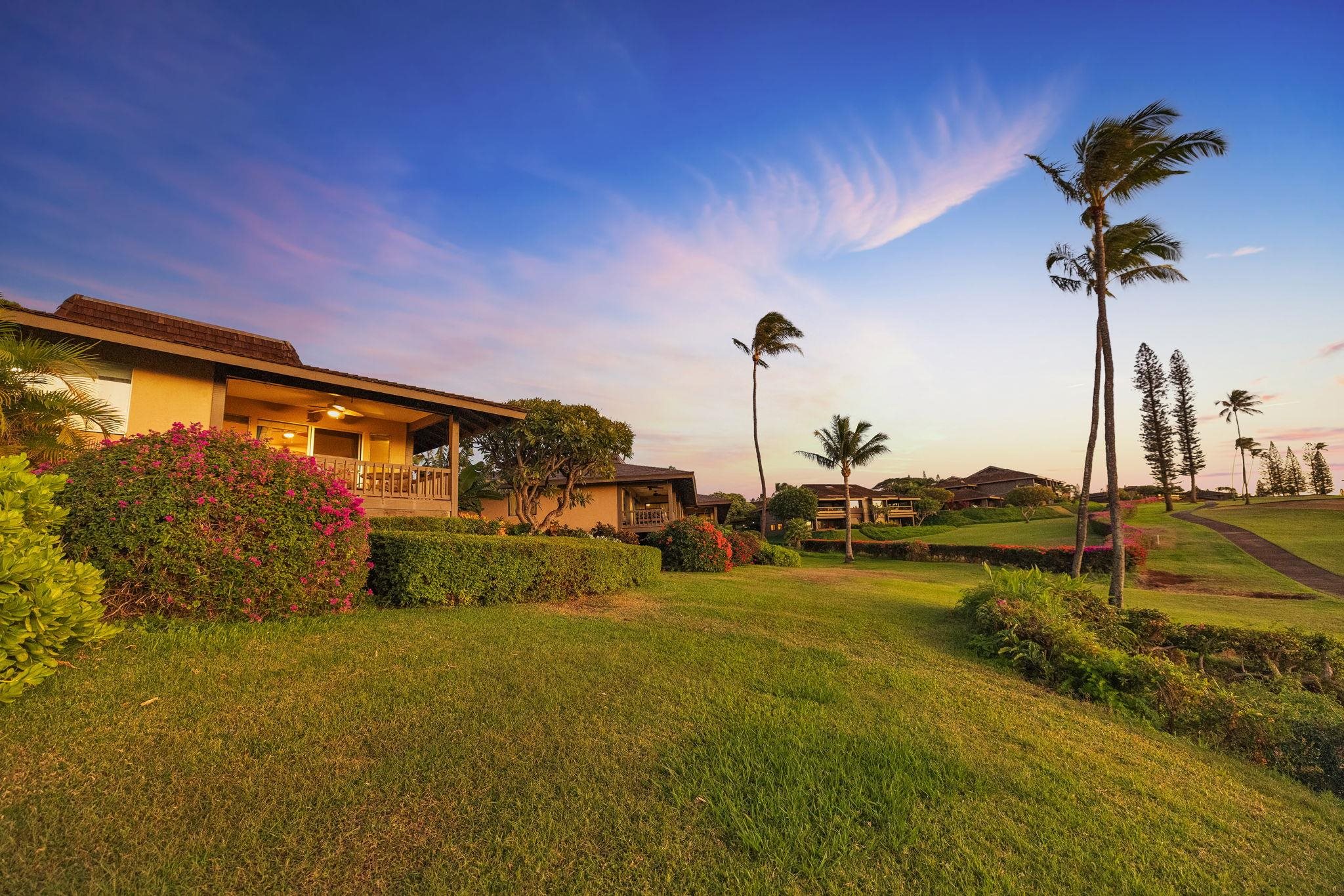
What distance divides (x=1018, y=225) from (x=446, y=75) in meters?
13.1

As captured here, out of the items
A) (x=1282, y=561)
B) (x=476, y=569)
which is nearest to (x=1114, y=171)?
(x=476, y=569)

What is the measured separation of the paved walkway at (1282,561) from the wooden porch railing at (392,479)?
1007 inches

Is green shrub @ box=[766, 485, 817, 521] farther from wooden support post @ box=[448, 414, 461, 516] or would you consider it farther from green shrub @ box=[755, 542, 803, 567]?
wooden support post @ box=[448, 414, 461, 516]

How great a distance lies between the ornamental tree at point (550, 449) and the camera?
20578 mm

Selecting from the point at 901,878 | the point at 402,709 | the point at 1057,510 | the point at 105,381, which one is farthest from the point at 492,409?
the point at 1057,510

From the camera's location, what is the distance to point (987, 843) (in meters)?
2.73

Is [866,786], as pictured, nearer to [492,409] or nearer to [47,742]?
[47,742]

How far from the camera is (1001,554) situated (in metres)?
24.6

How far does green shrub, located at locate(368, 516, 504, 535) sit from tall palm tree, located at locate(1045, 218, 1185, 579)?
15693 mm

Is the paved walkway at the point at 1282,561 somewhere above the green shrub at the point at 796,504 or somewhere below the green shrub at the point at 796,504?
below

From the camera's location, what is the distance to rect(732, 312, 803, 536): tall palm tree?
1256 inches

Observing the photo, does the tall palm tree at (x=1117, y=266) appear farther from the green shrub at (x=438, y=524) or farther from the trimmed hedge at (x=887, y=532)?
the trimmed hedge at (x=887, y=532)

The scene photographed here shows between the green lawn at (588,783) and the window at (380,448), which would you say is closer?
the green lawn at (588,783)

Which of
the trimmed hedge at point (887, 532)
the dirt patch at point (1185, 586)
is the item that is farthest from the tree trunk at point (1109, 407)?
the trimmed hedge at point (887, 532)
